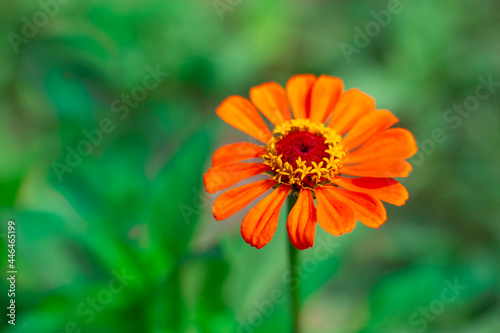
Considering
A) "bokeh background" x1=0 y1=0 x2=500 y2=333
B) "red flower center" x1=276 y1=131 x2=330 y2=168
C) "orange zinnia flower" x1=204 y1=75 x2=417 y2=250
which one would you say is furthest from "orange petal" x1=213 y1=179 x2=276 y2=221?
"bokeh background" x1=0 y1=0 x2=500 y2=333

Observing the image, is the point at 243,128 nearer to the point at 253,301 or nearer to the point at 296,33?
the point at 253,301

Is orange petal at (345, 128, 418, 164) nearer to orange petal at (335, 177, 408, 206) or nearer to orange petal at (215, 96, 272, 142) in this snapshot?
orange petal at (335, 177, 408, 206)

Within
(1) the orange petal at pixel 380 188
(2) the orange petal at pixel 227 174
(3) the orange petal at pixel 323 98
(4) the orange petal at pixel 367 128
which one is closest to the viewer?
(1) the orange petal at pixel 380 188

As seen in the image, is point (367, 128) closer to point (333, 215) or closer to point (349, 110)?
point (349, 110)

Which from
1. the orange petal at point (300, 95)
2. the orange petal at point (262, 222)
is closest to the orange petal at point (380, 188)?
the orange petal at point (262, 222)

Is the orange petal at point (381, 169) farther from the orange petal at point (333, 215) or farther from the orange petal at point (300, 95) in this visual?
the orange petal at point (300, 95)
